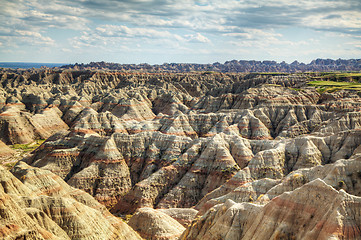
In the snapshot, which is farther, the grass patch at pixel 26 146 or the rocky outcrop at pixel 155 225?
the grass patch at pixel 26 146

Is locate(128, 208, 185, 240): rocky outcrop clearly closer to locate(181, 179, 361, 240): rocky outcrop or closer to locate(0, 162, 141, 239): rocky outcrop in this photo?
locate(0, 162, 141, 239): rocky outcrop

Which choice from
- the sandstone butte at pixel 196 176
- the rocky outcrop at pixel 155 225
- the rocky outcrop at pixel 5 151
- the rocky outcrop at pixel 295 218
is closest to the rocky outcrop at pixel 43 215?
the sandstone butte at pixel 196 176

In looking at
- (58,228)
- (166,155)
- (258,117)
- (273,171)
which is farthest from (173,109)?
(58,228)

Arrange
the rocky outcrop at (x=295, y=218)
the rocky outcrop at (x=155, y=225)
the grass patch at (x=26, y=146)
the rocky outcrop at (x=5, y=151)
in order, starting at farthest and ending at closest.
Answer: the grass patch at (x=26, y=146)
the rocky outcrop at (x=5, y=151)
the rocky outcrop at (x=155, y=225)
the rocky outcrop at (x=295, y=218)

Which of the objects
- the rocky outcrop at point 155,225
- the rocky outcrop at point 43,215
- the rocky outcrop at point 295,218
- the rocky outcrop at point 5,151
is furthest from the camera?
the rocky outcrop at point 5,151

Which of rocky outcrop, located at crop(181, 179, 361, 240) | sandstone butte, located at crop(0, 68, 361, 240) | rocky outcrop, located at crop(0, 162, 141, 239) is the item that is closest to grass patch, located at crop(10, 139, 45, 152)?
sandstone butte, located at crop(0, 68, 361, 240)

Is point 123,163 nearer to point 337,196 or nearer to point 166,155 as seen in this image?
point 166,155

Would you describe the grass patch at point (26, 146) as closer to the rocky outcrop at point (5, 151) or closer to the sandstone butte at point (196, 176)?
the sandstone butte at point (196, 176)

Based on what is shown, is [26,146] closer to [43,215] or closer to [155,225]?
[155,225]
